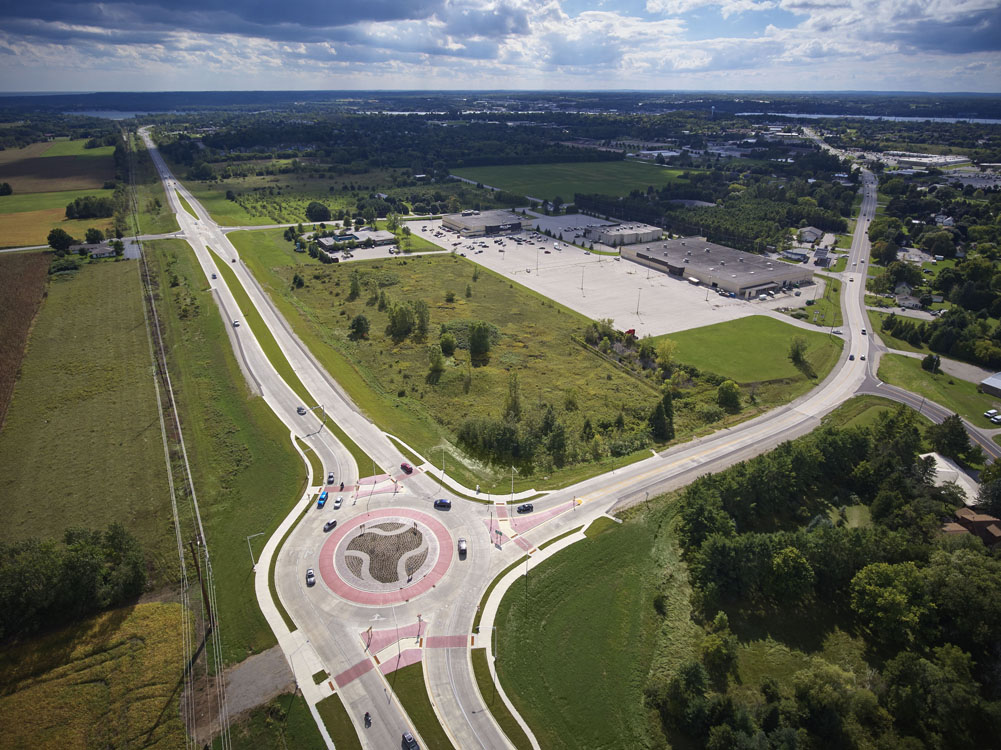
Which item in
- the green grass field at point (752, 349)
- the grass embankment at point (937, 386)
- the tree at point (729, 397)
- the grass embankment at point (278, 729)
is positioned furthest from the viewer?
the green grass field at point (752, 349)

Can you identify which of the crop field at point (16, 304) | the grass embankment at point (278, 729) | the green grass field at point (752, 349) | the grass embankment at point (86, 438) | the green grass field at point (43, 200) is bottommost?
the green grass field at point (752, 349)

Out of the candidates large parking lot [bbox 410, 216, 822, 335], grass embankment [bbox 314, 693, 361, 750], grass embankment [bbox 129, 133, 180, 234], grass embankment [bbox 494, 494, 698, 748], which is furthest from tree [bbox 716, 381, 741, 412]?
grass embankment [bbox 129, 133, 180, 234]

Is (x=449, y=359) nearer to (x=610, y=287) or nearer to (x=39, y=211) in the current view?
(x=610, y=287)

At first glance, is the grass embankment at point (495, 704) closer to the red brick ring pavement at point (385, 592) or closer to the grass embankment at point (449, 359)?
the red brick ring pavement at point (385, 592)

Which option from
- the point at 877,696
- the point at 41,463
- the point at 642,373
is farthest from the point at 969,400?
the point at 41,463

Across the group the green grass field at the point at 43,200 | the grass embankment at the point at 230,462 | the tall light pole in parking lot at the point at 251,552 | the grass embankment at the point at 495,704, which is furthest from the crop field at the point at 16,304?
the grass embankment at the point at 495,704

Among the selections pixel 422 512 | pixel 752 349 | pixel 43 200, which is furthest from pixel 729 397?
pixel 43 200

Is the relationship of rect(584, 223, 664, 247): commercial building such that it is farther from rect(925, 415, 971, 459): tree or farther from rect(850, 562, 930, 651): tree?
rect(850, 562, 930, 651): tree
